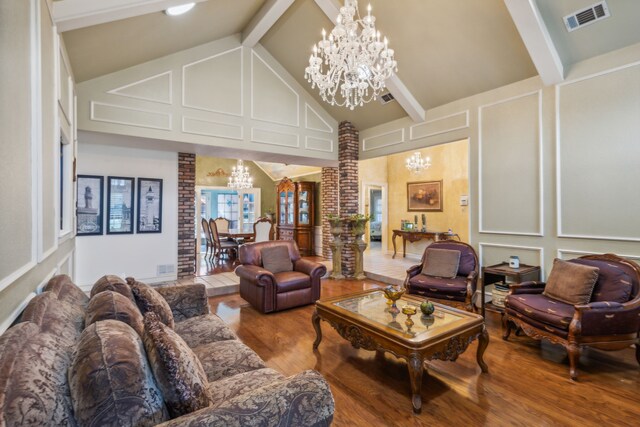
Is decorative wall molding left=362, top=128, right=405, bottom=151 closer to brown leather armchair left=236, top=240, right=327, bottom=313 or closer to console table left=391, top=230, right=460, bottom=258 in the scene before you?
console table left=391, top=230, right=460, bottom=258

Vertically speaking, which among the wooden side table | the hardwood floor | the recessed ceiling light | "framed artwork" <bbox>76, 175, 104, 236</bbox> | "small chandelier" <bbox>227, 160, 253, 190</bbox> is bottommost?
the hardwood floor

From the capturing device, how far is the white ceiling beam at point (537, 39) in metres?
3.17

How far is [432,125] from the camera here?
5.05m

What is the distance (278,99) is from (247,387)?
5.15 metres

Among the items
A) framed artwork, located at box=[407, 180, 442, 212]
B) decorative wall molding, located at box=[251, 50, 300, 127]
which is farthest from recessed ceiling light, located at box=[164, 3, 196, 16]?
framed artwork, located at box=[407, 180, 442, 212]

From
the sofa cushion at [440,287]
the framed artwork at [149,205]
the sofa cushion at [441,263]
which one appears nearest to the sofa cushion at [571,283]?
the sofa cushion at [440,287]

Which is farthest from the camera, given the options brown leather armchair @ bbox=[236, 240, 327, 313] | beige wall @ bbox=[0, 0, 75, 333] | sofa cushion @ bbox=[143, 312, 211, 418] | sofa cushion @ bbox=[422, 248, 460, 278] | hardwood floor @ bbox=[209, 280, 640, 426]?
sofa cushion @ bbox=[422, 248, 460, 278]

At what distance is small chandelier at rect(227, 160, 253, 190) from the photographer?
29.7 feet

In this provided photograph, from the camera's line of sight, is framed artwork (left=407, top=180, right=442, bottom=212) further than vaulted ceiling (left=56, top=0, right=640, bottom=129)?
Yes

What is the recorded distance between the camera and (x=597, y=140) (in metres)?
3.38

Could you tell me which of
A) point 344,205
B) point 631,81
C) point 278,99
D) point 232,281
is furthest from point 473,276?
point 278,99

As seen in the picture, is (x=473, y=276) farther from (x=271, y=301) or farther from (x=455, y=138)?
(x=271, y=301)

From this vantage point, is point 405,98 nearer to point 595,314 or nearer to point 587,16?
point 587,16

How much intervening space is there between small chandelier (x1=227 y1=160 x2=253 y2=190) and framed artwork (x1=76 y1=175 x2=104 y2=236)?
14.0 ft
